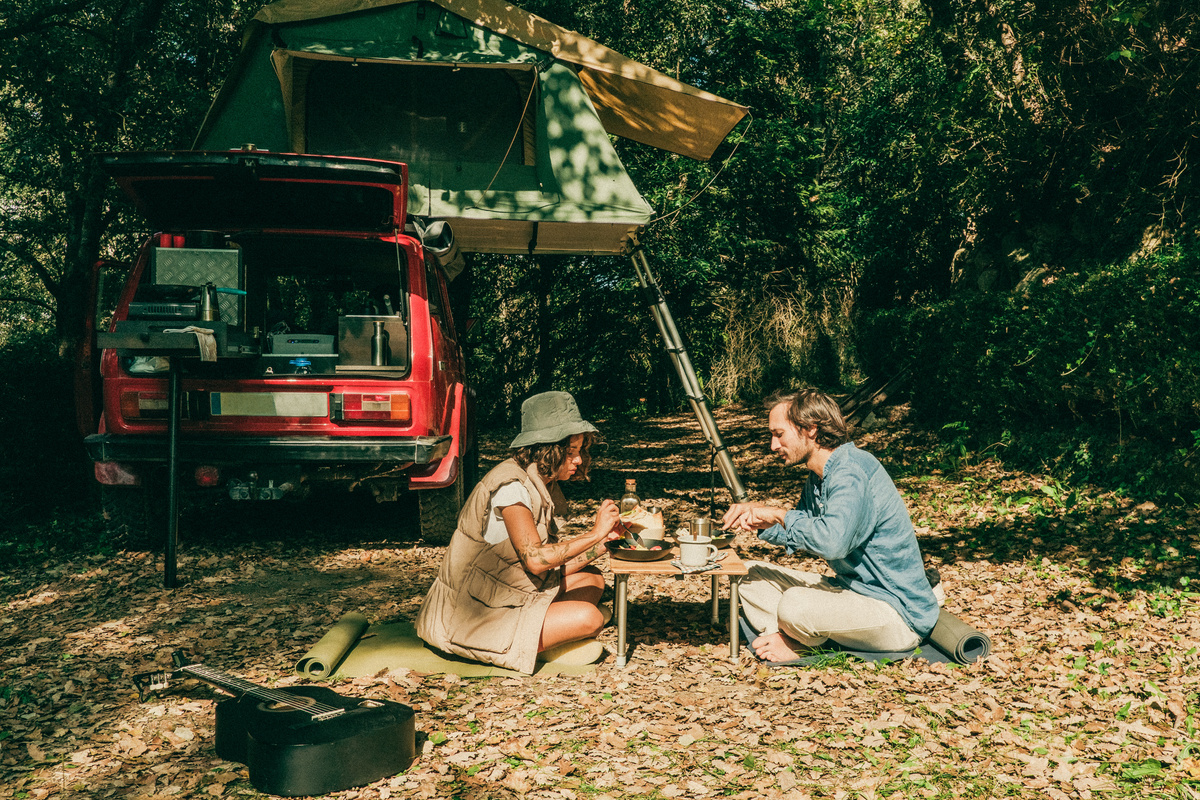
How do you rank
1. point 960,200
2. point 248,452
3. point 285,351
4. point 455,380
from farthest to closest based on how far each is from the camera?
point 960,200 → point 455,380 → point 285,351 → point 248,452

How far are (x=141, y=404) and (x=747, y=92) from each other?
1265 centimetres

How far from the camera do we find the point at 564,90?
8.24 meters

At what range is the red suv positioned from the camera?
5164 millimetres

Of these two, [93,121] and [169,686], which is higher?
[93,121]

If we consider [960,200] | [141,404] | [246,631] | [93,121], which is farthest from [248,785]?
[960,200]

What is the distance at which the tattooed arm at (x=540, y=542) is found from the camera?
372 centimetres

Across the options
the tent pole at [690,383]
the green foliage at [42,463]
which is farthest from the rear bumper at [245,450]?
the tent pole at [690,383]

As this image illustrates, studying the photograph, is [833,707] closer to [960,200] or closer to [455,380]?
[455,380]

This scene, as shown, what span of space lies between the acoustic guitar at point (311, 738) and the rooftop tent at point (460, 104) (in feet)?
17.7

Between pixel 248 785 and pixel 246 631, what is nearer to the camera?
pixel 248 785

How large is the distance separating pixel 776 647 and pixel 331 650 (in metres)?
2.12

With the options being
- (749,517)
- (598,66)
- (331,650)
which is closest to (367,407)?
(331,650)

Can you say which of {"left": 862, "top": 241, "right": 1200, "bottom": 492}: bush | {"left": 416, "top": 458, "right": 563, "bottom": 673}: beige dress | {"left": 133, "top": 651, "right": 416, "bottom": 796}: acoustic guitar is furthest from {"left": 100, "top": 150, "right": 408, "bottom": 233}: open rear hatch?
{"left": 862, "top": 241, "right": 1200, "bottom": 492}: bush

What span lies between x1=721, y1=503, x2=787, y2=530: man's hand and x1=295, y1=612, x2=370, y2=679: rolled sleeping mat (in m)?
1.91
